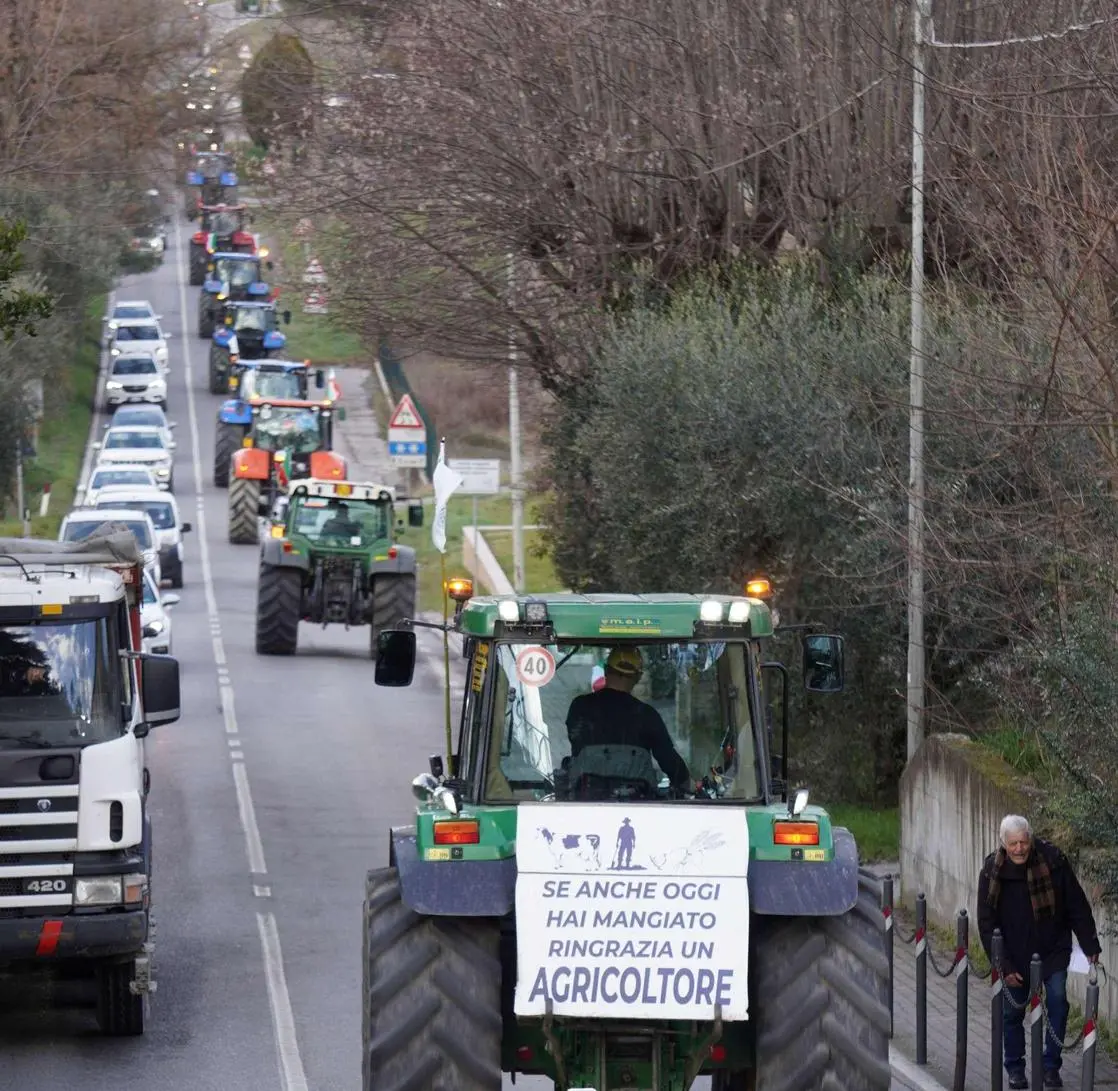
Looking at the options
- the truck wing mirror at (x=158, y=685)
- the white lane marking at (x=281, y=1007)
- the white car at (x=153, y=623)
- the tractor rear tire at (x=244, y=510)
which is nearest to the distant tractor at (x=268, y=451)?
the tractor rear tire at (x=244, y=510)

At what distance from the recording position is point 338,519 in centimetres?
3269

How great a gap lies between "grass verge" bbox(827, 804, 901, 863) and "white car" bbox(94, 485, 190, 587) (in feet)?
71.7

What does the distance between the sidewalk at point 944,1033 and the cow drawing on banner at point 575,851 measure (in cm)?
458

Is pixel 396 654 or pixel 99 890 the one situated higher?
pixel 396 654

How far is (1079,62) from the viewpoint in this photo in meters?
17.6

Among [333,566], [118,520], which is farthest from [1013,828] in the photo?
[118,520]

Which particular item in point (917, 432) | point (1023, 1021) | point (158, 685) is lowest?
point (1023, 1021)

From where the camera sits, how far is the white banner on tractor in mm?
8484

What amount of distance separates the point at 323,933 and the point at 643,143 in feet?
38.7

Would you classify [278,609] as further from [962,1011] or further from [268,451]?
[962,1011]

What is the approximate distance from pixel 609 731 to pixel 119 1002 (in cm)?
533

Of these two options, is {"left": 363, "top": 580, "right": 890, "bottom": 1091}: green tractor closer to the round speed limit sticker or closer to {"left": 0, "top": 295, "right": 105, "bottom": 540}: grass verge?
the round speed limit sticker

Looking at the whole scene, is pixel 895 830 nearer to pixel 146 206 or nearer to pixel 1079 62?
pixel 1079 62

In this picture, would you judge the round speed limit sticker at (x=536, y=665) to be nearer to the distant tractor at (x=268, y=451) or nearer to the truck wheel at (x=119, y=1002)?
the truck wheel at (x=119, y=1002)
